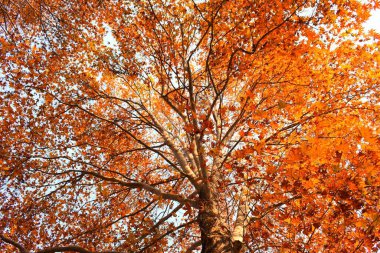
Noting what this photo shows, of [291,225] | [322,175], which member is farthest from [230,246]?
[322,175]

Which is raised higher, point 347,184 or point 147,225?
point 147,225

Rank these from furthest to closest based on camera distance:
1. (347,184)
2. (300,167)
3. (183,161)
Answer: (183,161) → (300,167) → (347,184)

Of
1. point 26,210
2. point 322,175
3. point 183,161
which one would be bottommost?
point 322,175

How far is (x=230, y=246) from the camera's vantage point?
13.6 feet

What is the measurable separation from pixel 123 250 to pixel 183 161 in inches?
86.0

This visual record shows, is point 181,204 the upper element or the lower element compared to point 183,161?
lower

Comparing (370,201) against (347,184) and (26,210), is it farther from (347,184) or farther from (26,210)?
(26,210)

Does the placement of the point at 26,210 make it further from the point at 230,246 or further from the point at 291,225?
the point at 291,225

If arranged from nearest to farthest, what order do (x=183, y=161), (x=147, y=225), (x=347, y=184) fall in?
(x=347, y=184) < (x=147, y=225) < (x=183, y=161)

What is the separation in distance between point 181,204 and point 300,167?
2.38m

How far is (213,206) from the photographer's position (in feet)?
15.4

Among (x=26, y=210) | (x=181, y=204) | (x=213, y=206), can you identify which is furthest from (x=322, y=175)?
(x=26, y=210)

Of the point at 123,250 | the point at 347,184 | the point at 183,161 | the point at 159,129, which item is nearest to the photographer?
the point at 347,184

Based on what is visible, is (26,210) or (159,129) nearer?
(26,210)
